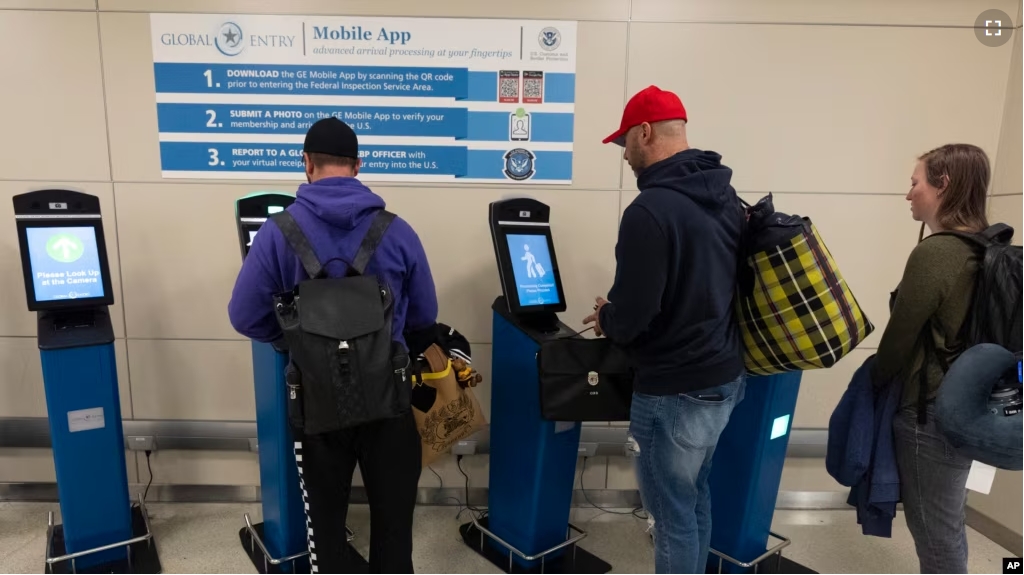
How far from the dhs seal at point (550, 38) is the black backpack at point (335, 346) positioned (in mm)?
1541

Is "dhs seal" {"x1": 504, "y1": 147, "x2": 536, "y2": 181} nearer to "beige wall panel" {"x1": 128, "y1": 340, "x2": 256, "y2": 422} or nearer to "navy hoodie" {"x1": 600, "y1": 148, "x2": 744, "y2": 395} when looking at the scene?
"navy hoodie" {"x1": 600, "y1": 148, "x2": 744, "y2": 395}

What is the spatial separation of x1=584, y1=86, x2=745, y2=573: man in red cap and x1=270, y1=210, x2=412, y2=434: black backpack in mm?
669

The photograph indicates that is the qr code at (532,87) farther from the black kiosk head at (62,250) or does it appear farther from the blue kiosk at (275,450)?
the black kiosk head at (62,250)

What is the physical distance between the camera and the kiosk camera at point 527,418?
2.19 m

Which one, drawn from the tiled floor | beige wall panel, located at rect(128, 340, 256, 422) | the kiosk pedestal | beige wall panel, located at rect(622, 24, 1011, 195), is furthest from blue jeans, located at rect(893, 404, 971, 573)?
beige wall panel, located at rect(128, 340, 256, 422)

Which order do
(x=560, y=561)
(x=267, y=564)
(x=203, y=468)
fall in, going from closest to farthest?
(x=267, y=564) < (x=560, y=561) < (x=203, y=468)

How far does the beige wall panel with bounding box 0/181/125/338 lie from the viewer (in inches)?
104

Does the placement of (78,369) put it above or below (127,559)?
above

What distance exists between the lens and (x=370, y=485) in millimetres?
1751

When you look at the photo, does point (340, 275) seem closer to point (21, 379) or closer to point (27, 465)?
point (21, 379)

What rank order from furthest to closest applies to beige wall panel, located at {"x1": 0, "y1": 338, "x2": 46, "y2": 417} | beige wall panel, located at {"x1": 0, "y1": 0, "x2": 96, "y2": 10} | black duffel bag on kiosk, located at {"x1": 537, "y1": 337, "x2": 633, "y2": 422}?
beige wall panel, located at {"x1": 0, "y1": 338, "x2": 46, "y2": 417}
beige wall panel, located at {"x1": 0, "y1": 0, "x2": 96, "y2": 10}
black duffel bag on kiosk, located at {"x1": 537, "y1": 337, "x2": 633, "y2": 422}

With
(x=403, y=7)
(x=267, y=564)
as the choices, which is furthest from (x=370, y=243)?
(x=267, y=564)

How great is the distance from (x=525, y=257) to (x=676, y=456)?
0.92m

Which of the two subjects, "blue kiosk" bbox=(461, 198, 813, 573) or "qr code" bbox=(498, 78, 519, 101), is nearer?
"blue kiosk" bbox=(461, 198, 813, 573)
